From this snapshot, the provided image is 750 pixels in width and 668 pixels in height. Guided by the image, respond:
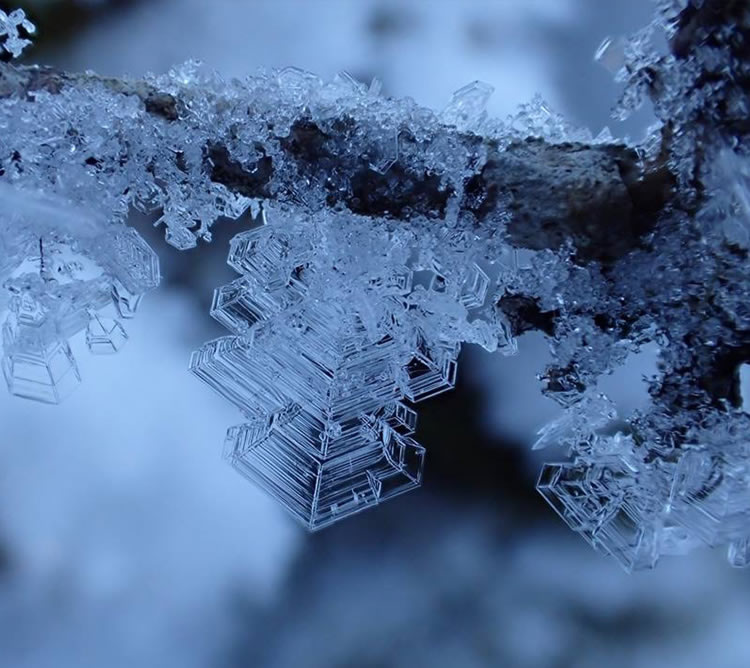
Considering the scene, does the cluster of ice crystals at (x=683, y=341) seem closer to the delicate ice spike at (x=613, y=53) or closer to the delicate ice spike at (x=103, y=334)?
the delicate ice spike at (x=613, y=53)

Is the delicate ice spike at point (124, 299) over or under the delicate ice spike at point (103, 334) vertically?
over

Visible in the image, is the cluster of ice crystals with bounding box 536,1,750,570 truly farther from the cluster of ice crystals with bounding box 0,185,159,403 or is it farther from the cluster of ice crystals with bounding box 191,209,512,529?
the cluster of ice crystals with bounding box 0,185,159,403

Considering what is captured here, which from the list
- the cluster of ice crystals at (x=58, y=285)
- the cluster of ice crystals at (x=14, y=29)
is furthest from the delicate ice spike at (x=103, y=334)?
the cluster of ice crystals at (x=14, y=29)

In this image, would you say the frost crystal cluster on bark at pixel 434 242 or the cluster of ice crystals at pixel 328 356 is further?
the cluster of ice crystals at pixel 328 356

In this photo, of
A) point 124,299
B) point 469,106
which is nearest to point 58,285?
point 124,299

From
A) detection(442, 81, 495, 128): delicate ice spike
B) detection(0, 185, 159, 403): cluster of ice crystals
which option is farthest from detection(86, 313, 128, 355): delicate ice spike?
detection(442, 81, 495, 128): delicate ice spike

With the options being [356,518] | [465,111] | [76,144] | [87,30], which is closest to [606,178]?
[465,111]

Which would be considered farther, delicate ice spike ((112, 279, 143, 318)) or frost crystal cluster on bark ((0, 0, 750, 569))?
delicate ice spike ((112, 279, 143, 318))

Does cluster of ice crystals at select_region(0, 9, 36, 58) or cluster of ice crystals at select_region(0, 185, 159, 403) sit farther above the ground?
cluster of ice crystals at select_region(0, 9, 36, 58)
